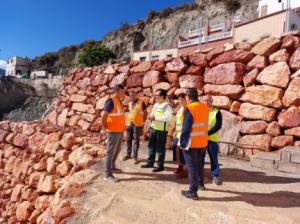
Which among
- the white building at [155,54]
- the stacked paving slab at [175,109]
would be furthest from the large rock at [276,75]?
the white building at [155,54]

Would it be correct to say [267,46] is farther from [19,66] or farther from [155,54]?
[19,66]

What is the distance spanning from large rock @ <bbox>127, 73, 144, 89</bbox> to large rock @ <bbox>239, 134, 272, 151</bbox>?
12.4ft

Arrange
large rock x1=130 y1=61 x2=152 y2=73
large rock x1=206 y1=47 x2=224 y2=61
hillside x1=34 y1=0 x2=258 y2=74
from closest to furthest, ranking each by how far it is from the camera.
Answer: large rock x1=206 y1=47 x2=224 y2=61, large rock x1=130 y1=61 x2=152 y2=73, hillside x1=34 y1=0 x2=258 y2=74

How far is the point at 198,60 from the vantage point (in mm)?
7367

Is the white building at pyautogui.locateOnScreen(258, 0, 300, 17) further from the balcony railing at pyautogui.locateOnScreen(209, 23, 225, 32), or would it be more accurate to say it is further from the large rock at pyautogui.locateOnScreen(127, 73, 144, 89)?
the large rock at pyautogui.locateOnScreen(127, 73, 144, 89)

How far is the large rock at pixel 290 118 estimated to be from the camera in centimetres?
558

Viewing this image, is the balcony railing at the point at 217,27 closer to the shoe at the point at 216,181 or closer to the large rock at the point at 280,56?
the large rock at the point at 280,56

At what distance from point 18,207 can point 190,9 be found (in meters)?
38.9

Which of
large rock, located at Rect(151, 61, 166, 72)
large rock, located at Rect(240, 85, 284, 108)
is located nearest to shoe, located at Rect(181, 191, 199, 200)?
large rock, located at Rect(240, 85, 284, 108)

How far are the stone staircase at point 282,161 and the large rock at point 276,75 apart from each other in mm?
1579

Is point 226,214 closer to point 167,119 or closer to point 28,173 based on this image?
point 167,119

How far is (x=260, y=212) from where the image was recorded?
10.3 ft

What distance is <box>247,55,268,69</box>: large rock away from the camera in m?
6.26

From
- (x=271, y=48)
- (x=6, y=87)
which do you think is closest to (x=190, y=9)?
(x=6, y=87)
